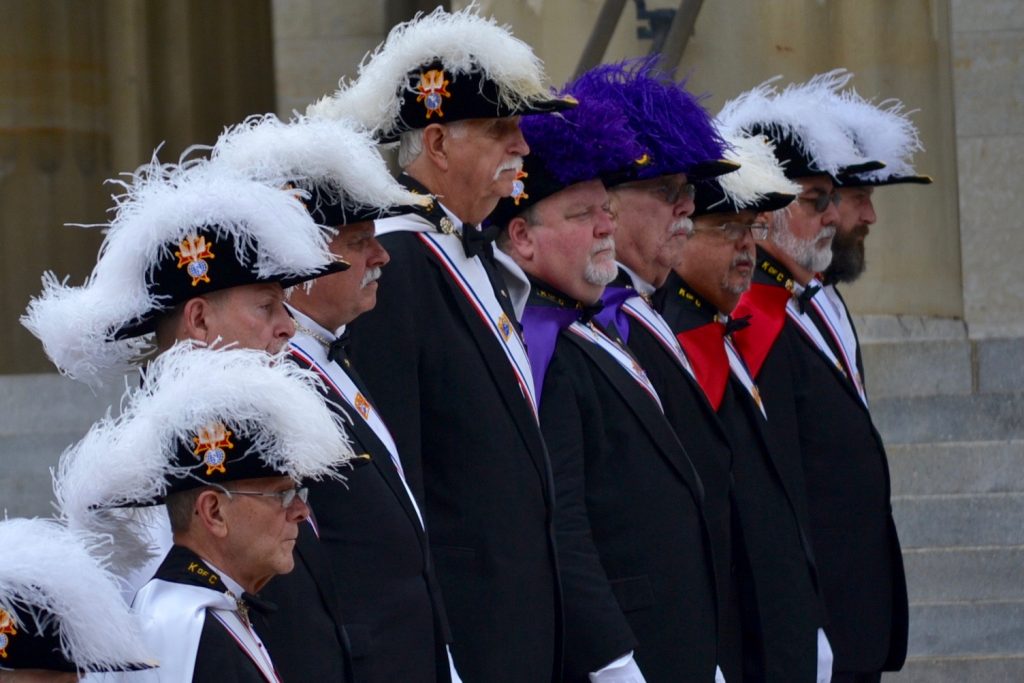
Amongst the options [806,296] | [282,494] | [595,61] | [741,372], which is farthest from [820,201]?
[282,494]

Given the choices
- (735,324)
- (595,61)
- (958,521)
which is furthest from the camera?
(595,61)

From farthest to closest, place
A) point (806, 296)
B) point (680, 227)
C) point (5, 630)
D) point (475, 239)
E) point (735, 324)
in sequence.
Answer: point (806, 296) → point (735, 324) → point (680, 227) → point (475, 239) → point (5, 630)

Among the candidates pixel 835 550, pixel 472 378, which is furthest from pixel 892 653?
pixel 472 378

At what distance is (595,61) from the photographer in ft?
29.0

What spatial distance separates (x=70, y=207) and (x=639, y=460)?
17.3 ft

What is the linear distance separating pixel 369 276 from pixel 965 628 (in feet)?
12.8

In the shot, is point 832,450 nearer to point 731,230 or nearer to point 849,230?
point 731,230

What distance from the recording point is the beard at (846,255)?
6.78 m

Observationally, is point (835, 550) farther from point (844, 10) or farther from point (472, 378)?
point (844, 10)

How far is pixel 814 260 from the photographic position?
20.8 ft

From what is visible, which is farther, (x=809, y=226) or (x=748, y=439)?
(x=809, y=226)

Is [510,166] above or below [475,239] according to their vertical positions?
above

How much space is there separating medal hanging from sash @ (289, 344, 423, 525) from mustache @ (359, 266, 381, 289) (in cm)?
16

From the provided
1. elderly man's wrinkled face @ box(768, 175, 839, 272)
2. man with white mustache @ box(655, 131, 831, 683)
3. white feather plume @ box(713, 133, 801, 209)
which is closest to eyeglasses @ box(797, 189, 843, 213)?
elderly man's wrinkled face @ box(768, 175, 839, 272)
